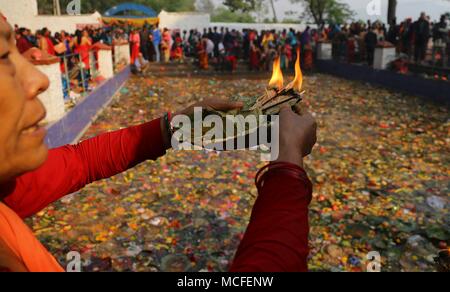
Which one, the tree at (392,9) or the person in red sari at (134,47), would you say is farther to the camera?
the tree at (392,9)

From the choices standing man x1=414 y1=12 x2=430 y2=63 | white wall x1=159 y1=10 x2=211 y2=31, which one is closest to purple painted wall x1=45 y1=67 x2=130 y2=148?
standing man x1=414 y1=12 x2=430 y2=63

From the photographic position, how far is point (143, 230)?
450 centimetres

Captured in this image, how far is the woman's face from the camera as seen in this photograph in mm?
851

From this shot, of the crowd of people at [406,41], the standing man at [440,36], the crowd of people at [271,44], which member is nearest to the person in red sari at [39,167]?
the crowd of people at [271,44]

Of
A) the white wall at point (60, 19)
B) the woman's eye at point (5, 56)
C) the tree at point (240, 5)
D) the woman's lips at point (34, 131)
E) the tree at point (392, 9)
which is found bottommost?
the woman's lips at point (34, 131)

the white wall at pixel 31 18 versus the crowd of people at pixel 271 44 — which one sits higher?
the white wall at pixel 31 18

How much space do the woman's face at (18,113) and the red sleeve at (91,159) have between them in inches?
23.9

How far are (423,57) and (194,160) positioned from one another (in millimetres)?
12012

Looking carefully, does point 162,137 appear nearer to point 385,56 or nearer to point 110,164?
point 110,164

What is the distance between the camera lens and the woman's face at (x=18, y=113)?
0.85 m

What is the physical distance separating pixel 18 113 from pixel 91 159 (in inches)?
30.3

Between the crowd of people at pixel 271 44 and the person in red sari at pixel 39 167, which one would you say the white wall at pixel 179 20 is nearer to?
the crowd of people at pixel 271 44

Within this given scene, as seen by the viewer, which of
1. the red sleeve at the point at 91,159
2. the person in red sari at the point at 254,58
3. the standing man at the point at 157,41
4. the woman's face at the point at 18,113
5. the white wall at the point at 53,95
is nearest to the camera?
the woman's face at the point at 18,113
